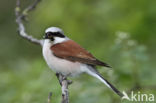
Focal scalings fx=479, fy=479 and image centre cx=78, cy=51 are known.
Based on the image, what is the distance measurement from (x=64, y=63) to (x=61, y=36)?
329mm

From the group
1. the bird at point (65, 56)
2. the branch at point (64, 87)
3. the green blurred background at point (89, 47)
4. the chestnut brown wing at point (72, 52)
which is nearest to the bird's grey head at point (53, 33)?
the bird at point (65, 56)

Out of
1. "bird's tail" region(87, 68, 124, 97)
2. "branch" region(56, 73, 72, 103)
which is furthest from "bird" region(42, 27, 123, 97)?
"branch" region(56, 73, 72, 103)

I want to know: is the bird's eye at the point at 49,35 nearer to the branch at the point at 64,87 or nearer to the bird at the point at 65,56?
the bird at the point at 65,56

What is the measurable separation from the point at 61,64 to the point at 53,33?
0.36 metres

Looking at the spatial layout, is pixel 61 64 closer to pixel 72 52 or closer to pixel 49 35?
pixel 72 52

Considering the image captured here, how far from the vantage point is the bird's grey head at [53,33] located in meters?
5.36

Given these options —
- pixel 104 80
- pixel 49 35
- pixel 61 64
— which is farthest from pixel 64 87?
pixel 49 35

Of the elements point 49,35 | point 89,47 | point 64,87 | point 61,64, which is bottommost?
point 64,87

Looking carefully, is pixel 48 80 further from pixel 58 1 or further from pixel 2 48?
pixel 2 48

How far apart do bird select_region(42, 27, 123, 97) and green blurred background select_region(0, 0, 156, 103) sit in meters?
0.20

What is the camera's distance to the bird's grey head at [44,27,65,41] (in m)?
5.36

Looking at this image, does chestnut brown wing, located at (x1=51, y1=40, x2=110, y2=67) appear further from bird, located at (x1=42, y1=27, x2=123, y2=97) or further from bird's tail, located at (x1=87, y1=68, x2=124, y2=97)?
bird's tail, located at (x1=87, y1=68, x2=124, y2=97)

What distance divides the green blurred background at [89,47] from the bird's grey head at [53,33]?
1.83ft

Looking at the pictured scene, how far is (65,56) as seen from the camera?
215 inches
